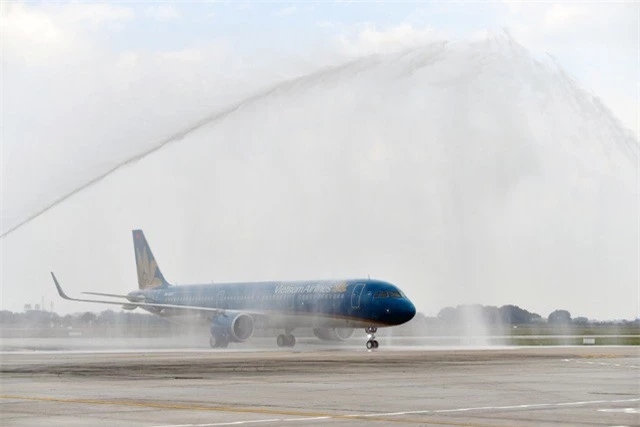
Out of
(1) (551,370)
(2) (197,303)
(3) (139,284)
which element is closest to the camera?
(1) (551,370)

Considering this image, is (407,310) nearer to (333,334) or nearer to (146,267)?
(333,334)

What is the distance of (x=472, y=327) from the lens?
79875mm

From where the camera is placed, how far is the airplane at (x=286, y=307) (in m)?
62.3

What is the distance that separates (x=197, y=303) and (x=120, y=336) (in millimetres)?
15923

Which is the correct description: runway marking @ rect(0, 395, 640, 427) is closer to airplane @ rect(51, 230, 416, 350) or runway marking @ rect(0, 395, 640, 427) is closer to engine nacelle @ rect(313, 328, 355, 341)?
airplane @ rect(51, 230, 416, 350)

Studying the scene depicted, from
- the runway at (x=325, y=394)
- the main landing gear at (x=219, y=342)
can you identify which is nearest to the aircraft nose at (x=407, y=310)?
the main landing gear at (x=219, y=342)

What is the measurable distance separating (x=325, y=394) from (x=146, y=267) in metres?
61.3

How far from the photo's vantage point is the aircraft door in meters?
62.7

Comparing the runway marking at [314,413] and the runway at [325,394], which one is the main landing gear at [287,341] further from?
the runway marking at [314,413]

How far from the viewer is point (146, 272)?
277ft

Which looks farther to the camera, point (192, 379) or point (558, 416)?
point (192, 379)

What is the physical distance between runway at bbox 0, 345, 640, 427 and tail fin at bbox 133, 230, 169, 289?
42.9 m

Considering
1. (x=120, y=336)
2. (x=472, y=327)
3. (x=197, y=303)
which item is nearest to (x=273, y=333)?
(x=197, y=303)

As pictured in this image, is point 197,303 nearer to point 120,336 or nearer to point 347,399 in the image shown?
point 120,336
